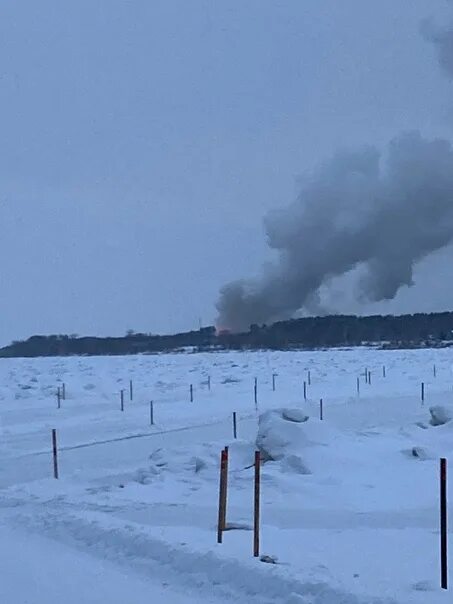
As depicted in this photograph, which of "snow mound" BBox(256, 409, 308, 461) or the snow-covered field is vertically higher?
"snow mound" BBox(256, 409, 308, 461)

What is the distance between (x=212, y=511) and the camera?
10672 millimetres

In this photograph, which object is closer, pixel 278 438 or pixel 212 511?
pixel 212 511

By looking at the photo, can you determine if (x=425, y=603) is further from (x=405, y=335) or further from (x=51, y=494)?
(x=405, y=335)

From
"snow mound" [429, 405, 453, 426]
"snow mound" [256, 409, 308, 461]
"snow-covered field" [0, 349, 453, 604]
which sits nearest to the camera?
"snow-covered field" [0, 349, 453, 604]

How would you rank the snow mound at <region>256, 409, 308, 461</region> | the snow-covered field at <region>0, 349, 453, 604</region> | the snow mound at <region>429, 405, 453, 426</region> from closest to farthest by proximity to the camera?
1. the snow-covered field at <region>0, 349, 453, 604</region>
2. the snow mound at <region>256, 409, 308, 461</region>
3. the snow mound at <region>429, 405, 453, 426</region>

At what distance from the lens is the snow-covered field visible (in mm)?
7164

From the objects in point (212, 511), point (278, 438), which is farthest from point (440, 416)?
point (212, 511)

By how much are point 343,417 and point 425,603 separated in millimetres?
17162

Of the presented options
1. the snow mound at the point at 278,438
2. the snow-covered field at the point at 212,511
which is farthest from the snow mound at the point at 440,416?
the snow mound at the point at 278,438

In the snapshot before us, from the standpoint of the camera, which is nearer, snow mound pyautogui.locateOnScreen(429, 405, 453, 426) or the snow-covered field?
the snow-covered field

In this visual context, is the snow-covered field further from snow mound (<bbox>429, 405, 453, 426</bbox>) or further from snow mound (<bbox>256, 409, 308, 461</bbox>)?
snow mound (<bbox>429, 405, 453, 426</bbox>)

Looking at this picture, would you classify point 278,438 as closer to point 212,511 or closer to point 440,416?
point 212,511

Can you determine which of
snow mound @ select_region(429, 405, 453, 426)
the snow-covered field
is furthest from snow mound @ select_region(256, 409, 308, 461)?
snow mound @ select_region(429, 405, 453, 426)

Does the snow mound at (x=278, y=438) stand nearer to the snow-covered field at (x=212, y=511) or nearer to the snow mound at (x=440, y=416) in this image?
the snow-covered field at (x=212, y=511)
